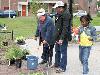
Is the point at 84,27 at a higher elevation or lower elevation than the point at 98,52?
higher

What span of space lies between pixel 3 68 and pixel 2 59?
151 cm

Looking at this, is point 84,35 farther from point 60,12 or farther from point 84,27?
point 60,12

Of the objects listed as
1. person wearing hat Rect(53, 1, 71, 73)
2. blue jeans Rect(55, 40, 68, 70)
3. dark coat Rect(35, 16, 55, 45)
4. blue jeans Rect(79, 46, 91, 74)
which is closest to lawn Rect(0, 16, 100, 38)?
dark coat Rect(35, 16, 55, 45)

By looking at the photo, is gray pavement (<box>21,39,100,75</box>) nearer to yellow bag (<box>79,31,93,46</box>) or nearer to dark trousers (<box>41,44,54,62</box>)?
dark trousers (<box>41,44,54,62</box>)

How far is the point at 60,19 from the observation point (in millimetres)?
12703

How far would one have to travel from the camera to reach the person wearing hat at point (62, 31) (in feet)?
41.2

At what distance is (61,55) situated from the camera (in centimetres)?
1302

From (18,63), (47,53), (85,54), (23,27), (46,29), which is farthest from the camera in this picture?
(23,27)

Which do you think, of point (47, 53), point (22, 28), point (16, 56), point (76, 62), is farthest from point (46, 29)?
point (22, 28)

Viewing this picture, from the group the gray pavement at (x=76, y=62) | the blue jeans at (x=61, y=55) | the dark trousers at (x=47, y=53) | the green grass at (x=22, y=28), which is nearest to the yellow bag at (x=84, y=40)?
the blue jeans at (x=61, y=55)

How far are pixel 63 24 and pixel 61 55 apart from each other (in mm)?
970

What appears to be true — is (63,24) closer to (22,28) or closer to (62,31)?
(62,31)

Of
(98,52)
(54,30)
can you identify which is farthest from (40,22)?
(98,52)

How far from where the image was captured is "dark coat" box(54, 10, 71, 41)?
12547 millimetres
